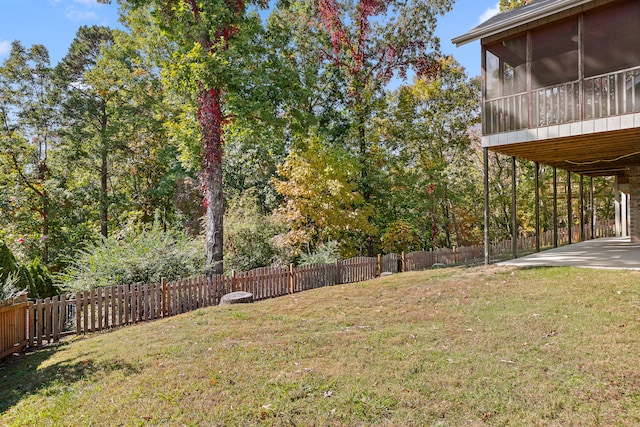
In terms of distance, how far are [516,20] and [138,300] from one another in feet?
38.7

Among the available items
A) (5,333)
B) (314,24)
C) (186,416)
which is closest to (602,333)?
(186,416)

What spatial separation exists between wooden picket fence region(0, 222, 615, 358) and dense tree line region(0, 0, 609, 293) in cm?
271

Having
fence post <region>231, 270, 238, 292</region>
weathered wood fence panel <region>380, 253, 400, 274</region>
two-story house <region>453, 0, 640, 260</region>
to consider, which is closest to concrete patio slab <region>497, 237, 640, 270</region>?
two-story house <region>453, 0, 640, 260</region>

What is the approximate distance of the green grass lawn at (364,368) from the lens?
3.69 metres

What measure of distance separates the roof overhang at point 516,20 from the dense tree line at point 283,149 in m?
6.53

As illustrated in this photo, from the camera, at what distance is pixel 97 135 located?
20.8 metres

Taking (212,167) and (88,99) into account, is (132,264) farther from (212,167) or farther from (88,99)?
(88,99)

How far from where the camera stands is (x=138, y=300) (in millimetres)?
8797

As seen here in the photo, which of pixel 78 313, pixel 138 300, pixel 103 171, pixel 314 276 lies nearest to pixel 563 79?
pixel 314 276

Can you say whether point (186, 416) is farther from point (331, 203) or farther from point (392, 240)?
point (392, 240)

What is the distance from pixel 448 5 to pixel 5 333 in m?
21.7

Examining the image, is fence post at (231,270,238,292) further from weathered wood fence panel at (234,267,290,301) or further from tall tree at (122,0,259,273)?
tall tree at (122,0,259,273)

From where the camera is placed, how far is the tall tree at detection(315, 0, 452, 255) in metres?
19.3

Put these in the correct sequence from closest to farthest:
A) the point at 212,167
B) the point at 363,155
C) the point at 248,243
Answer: the point at 212,167
the point at 248,243
the point at 363,155
